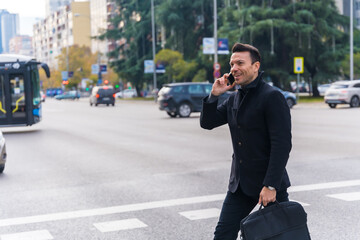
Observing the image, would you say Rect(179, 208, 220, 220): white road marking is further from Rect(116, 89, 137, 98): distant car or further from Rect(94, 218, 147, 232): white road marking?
Rect(116, 89, 137, 98): distant car

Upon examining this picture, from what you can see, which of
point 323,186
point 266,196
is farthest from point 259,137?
point 323,186

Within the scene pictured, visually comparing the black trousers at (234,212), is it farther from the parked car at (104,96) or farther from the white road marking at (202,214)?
the parked car at (104,96)

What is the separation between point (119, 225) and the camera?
6.89 m

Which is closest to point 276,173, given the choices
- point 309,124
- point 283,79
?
point 309,124

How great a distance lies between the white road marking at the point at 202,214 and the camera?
720cm

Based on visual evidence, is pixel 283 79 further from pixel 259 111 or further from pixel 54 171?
pixel 259 111

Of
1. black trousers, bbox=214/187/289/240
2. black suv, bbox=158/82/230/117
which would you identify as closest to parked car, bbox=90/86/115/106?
black suv, bbox=158/82/230/117

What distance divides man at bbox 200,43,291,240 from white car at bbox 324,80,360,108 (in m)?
32.0

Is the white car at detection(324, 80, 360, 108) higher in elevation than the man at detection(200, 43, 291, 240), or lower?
lower

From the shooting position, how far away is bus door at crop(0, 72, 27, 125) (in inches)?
939

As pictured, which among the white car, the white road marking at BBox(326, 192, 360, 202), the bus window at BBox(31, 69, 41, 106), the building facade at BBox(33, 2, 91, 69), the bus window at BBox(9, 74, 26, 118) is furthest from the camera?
the building facade at BBox(33, 2, 91, 69)

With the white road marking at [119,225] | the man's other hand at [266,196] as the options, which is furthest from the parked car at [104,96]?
the man's other hand at [266,196]

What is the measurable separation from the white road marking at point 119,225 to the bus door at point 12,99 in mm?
17621

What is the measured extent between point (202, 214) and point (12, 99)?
58.6 feet
